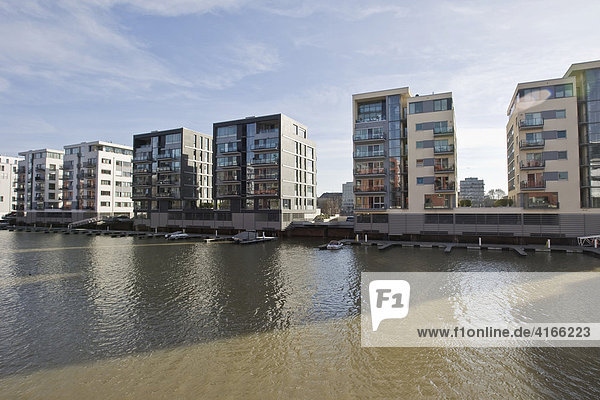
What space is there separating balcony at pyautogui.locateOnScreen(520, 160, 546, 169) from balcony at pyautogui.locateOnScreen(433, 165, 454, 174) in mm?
9920

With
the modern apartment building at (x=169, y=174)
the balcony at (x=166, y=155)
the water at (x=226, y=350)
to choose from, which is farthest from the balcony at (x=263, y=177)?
the water at (x=226, y=350)

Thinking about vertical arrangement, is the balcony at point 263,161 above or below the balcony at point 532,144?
above

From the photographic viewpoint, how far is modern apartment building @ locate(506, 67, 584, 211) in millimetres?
46781

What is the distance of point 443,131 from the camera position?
53.1m

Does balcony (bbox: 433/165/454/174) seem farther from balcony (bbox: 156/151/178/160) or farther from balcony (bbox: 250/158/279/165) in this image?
balcony (bbox: 156/151/178/160)

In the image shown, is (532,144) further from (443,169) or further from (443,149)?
(443,169)

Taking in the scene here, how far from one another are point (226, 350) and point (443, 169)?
48015 mm

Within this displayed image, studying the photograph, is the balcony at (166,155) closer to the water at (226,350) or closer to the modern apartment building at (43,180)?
the modern apartment building at (43,180)

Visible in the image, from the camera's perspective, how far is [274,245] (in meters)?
56.7

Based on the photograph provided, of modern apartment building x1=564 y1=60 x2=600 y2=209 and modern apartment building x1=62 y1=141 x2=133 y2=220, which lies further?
modern apartment building x1=62 y1=141 x2=133 y2=220

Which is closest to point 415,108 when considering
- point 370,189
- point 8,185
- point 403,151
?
point 403,151

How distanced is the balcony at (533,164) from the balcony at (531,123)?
17.3 ft

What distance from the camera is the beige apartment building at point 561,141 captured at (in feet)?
152

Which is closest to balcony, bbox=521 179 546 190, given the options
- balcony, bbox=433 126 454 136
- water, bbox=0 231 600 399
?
balcony, bbox=433 126 454 136
